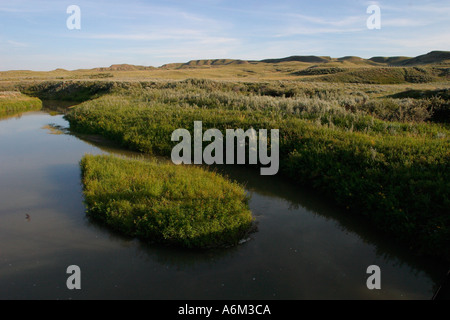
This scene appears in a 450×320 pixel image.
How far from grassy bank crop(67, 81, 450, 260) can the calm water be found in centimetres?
60

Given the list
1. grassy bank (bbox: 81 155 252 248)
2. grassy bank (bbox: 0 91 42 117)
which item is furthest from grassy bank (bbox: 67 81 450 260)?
grassy bank (bbox: 0 91 42 117)

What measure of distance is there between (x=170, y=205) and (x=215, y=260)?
6.62 feet

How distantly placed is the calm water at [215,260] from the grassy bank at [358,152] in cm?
60

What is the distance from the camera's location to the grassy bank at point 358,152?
301 inches

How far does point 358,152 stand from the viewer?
10.4 metres

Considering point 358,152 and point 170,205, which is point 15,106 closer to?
point 170,205

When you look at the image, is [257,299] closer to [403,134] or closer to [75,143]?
[403,134]

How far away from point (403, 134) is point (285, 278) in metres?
9.09

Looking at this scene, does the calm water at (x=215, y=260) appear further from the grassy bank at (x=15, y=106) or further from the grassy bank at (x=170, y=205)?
the grassy bank at (x=15, y=106)

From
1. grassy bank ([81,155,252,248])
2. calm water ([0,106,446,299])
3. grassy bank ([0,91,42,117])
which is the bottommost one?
calm water ([0,106,446,299])

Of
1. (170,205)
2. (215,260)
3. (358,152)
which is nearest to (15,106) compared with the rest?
(170,205)

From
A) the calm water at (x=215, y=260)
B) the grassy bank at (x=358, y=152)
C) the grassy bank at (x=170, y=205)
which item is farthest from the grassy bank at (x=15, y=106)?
the grassy bank at (x=170, y=205)

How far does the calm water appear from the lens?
20.1 ft

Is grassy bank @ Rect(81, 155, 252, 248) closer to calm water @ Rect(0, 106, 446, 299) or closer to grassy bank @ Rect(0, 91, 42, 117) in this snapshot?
calm water @ Rect(0, 106, 446, 299)
